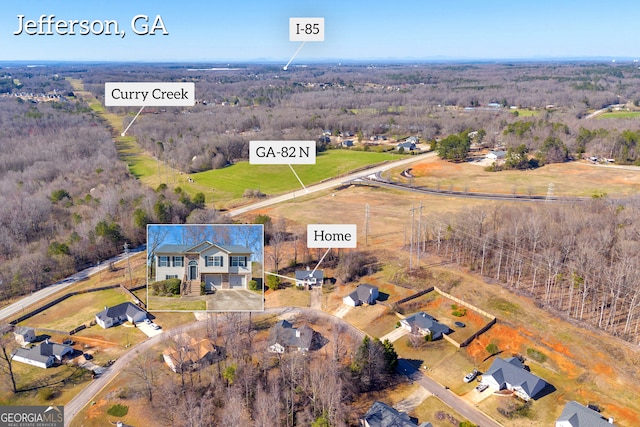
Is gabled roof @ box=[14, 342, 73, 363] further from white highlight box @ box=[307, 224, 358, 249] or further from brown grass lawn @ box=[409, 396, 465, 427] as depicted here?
brown grass lawn @ box=[409, 396, 465, 427]

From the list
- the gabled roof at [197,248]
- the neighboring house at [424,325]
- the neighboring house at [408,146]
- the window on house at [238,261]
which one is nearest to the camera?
the gabled roof at [197,248]

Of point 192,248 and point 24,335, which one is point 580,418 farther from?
point 24,335

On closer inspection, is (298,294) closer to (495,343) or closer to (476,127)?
(495,343)

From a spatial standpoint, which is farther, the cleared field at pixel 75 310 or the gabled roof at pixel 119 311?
the cleared field at pixel 75 310

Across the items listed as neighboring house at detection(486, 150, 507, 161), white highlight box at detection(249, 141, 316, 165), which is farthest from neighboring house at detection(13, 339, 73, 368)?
neighboring house at detection(486, 150, 507, 161)

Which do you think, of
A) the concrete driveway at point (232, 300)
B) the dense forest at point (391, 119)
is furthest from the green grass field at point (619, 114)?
the concrete driveway at point (232, 300)

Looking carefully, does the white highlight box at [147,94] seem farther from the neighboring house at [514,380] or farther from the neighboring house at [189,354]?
the neighboring house at [514,380]

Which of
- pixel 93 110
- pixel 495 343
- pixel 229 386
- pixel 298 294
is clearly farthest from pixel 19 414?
pixel 93 110
